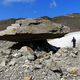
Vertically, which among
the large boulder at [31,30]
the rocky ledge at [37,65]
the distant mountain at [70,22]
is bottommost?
the rocky ledge at [37,65]

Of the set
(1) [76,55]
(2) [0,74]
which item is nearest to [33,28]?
(1) [76,55]

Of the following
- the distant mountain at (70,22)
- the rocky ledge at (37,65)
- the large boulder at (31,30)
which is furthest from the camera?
the distant mountain at (70,22)

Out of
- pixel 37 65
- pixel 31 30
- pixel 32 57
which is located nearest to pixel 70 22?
pixel 31 30

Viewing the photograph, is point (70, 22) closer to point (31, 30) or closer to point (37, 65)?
point (31, 30)

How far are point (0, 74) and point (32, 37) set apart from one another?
216 inches

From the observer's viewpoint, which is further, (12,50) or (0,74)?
(12,50)

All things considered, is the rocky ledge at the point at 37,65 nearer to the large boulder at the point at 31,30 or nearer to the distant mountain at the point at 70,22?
the large boulder at the point at 31,30

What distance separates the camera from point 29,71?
68.4 ft

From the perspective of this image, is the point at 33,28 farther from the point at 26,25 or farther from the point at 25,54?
the point at 25,54

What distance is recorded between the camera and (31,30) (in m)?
24.8

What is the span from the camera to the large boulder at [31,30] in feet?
80.9

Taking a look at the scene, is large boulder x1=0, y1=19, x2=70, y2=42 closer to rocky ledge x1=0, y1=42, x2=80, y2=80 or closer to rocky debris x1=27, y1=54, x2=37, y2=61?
rocky ledge x1=0, y1=42, x2=80, y2=80

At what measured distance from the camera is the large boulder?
971 inches

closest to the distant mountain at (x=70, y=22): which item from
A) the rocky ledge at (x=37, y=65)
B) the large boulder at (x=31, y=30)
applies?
the large boulder at (x=31, y=30)
